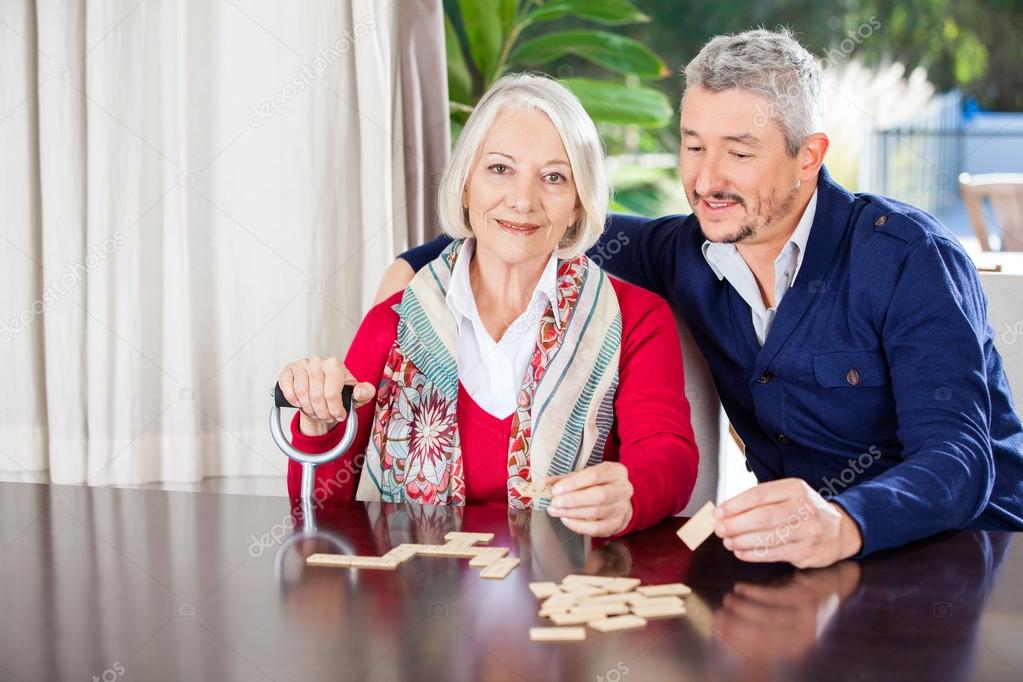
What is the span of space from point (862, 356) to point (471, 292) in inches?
27.2

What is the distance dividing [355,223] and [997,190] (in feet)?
11.2

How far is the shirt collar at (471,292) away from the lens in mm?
1984

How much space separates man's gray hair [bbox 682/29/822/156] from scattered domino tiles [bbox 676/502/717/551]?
0.85 metres

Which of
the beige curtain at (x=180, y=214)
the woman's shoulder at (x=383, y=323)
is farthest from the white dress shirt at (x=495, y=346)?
the beige curtain at (x=180, y=214)

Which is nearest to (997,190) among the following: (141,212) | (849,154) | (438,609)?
(849,154)

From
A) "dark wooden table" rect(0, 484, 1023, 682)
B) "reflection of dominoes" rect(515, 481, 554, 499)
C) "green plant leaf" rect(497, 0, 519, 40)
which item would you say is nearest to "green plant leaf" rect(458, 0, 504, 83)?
"green plant leaf" rect(497, 0, 519, 40)

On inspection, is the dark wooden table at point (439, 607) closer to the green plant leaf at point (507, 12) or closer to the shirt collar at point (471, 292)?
the shirt collar at point (471, 292)

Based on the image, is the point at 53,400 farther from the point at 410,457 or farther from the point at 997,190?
the point at 997,190

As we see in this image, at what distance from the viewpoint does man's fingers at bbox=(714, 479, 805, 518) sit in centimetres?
134

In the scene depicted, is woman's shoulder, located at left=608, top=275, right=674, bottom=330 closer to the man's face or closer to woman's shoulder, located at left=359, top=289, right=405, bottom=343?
the man's face

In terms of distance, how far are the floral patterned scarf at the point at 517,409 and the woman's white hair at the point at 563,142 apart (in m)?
0.14

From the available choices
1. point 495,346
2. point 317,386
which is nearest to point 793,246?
point 495,346

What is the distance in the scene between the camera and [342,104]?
3064mm

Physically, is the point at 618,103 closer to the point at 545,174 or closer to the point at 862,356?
the point at 545,174
